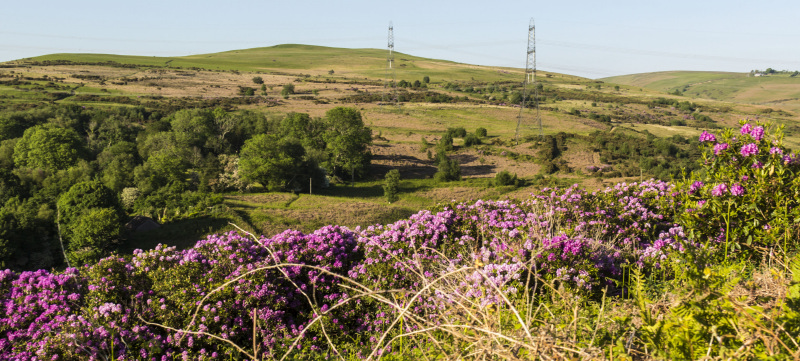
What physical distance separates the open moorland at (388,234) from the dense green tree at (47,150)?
222 millimetres

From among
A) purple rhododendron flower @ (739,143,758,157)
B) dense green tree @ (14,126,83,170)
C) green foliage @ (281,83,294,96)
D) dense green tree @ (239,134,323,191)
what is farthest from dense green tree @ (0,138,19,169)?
green foliage @ (281,83,294,96)

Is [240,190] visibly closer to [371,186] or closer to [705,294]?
[371,186]

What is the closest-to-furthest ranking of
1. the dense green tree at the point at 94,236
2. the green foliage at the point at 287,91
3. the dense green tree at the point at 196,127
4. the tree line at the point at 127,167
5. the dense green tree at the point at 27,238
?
1. the dense green tree at the point at 27,238
2. the dense green tree at the point at 94,236
3. the tree line at the point at 127,167
4. the dense green tree at the point at 196,127
5. the green foliage at the point at 287,91

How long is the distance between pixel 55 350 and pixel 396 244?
16.9ft

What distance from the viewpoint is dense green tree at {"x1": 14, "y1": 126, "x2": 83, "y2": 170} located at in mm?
48344

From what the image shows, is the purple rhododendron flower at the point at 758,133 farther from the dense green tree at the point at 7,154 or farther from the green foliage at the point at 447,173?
the dense green tree at the point at 7,154

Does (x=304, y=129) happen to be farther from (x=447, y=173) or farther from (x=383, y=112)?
(x=383, y=112)

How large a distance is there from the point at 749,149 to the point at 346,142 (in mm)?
50471

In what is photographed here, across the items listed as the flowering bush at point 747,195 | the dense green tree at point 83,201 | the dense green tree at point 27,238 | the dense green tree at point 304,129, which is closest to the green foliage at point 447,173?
the dense green tree at point 304,129

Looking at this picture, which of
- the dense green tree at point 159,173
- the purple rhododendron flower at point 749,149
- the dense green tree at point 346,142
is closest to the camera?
the purple rhododendron flower at point 749,149

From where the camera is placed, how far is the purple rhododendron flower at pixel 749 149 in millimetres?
6406

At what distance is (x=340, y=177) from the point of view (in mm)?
57188

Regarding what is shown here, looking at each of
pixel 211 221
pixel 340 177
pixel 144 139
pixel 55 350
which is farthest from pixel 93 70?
pixel 55 350

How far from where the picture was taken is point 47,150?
4884 centimetres
